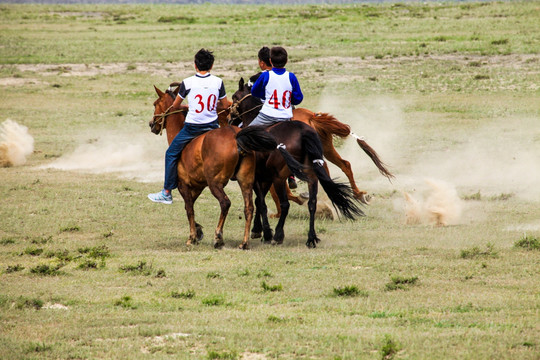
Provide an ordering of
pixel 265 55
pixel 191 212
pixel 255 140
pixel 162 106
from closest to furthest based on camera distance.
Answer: pixel 255 140 < pixel 191 212 < pixel 265 55 < pixel 162 106

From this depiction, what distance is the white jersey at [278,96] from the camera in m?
10.5

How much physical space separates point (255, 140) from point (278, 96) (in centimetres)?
106

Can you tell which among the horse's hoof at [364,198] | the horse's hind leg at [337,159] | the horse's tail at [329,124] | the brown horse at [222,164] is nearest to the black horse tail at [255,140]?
the brown horse at [222,164]

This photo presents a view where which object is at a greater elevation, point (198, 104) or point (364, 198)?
point (198, 104)

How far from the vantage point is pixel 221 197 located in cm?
1021

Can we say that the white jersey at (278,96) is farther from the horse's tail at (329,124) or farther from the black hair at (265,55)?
the horse's tail at (329,124)

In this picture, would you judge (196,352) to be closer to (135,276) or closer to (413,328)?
(413,328)

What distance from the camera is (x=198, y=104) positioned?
10406 millimetres

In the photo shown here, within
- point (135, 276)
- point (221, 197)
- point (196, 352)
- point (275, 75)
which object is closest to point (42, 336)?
point (196, 352)

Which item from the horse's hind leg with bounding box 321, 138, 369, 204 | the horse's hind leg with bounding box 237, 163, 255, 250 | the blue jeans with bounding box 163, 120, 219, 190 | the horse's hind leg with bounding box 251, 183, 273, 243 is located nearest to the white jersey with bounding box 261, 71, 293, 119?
the blue jeans with bounding box 163, 120, 219, 190

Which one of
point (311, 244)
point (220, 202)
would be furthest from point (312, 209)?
point (220, 202)

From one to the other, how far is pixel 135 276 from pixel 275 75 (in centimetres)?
324

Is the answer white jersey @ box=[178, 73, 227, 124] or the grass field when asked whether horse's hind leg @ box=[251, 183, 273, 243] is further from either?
white jersey @ box=[178, 73, 227, 124]

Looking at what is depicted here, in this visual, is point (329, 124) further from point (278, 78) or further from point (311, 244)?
point (311, 244)
